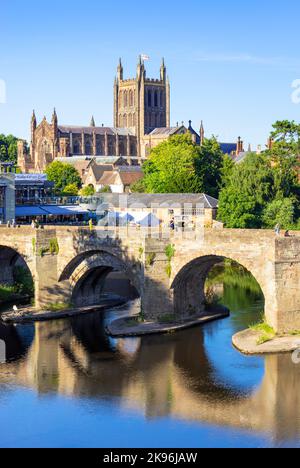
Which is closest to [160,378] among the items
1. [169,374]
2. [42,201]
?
[169,374]

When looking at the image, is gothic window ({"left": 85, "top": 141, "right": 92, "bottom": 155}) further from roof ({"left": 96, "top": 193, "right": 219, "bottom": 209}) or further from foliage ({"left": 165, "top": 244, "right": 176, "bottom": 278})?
foliage ({"left": 165, "top": 244, "right": 176, "bottom": 278})

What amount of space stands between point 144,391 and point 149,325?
1167 cm

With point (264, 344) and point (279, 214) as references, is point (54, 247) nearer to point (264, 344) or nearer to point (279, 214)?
point (264, 344)

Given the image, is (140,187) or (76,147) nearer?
(140,187)

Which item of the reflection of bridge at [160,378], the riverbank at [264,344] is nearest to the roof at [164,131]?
the reflection of bridge at [160,378]

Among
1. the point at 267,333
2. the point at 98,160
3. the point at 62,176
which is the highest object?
the point at 98,160

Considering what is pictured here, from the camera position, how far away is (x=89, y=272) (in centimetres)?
5700

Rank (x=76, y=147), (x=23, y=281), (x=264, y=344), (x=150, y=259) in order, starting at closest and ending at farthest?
(x=264, y=344)
(x=150, y=259)
(x=23, y=281)
(x=76, y=147)

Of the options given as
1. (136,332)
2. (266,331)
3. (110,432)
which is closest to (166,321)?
(136,332)

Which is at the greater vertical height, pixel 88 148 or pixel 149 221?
pixel 88 148

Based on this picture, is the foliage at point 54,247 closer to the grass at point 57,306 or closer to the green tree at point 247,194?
the grass at point 57,306

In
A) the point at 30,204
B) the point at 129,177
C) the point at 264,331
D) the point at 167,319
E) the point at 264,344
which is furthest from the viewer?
the point at 129,177

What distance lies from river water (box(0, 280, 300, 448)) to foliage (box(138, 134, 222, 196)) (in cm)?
4899
